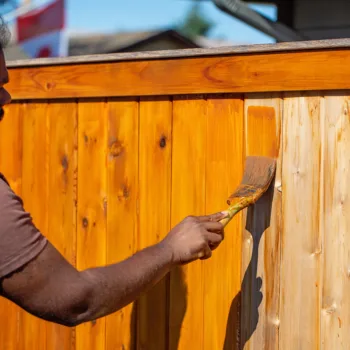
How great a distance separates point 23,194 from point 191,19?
50120mm

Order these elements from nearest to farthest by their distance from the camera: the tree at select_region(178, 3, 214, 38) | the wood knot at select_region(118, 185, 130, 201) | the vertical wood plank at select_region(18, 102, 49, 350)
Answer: the wood knot at select_region(118, 185, 130, 201) → the vertical wood plank at select_region(18, 102, 49, 350) → the tree at select_region(178, 3, 214, 38)

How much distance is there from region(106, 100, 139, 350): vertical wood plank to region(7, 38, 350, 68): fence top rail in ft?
0.66

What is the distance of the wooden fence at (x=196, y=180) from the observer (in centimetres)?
249

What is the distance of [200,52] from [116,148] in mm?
593

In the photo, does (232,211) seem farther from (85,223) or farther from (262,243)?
(85,223)

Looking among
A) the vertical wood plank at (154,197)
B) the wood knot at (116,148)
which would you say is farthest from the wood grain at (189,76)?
the wood knot at (116,148)

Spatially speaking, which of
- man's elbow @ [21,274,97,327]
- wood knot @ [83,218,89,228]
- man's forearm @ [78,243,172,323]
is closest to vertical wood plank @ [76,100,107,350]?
wood knot @ [83,218,89,228]

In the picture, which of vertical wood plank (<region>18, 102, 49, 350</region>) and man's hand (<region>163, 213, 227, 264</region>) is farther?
vertical wood plank (<region>18, 102, 49, 350</region>)

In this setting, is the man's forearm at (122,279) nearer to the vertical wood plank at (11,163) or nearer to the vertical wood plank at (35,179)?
the vertical wood plank at (35,179)

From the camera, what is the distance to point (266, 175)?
99.0 inches

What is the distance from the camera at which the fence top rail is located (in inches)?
96.6

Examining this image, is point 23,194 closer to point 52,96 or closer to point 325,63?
point 52,96

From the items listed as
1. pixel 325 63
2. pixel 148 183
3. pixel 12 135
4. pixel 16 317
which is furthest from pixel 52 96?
pixel 325 63

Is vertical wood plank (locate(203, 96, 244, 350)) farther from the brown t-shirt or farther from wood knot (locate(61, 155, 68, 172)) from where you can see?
the brown t-shirt
